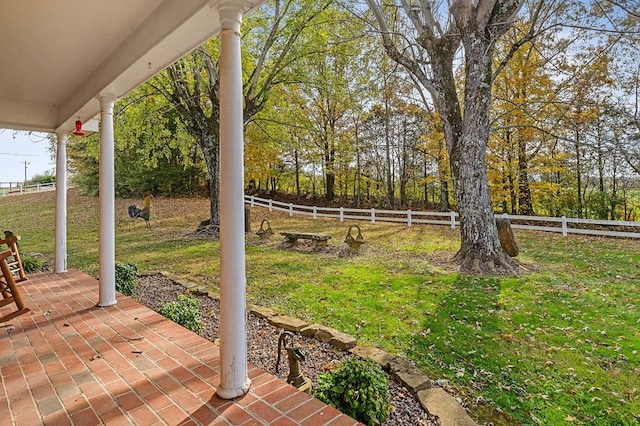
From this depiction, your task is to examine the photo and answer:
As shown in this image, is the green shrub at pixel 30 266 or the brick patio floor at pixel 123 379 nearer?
the brick patio floor at pixel 123 379

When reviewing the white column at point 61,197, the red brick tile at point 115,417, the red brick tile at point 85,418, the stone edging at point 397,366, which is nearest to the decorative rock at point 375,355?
the stone edging at point 397,366

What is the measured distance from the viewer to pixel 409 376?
2520 mm

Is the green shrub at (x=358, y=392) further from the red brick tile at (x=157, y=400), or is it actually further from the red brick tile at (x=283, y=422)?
the red brick tile at (x=157, y=400)

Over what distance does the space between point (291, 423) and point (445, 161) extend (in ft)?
42.5

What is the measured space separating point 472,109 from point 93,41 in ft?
18.5

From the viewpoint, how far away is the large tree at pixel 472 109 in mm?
5977

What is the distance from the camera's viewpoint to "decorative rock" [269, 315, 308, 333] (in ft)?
11.4

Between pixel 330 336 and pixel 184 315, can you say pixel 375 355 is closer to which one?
pixel 330 336

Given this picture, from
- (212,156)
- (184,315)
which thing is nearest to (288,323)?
(184,315)

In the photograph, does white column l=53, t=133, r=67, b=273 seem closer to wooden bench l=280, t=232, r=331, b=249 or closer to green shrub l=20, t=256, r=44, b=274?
green shrub l=20, t=256, r=44, b=274

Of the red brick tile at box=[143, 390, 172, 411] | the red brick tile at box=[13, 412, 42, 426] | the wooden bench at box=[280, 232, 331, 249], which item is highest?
the wooden bench at box=[280, 232, 331, 249]

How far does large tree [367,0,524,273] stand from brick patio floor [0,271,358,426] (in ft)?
16.0

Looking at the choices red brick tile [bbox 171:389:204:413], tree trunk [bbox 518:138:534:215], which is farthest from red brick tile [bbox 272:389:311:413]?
tree trunk [bbox 518:138:534:215]

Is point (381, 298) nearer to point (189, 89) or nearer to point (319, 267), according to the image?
point (319, 267)
